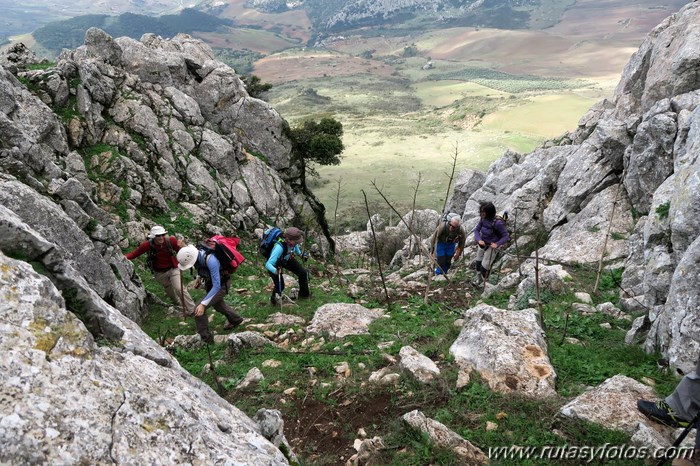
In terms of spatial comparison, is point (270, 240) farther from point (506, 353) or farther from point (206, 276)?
point (506, 353)

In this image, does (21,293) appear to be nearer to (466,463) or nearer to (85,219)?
(466,463)

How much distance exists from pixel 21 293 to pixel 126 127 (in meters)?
17.1

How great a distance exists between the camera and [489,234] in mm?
12781

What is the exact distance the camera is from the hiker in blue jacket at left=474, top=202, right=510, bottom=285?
41.2ft

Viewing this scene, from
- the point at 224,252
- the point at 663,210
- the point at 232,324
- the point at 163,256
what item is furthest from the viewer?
the point at 163,256

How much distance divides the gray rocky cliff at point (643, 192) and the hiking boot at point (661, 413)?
3.94 ft

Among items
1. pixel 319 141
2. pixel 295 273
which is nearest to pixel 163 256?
pixel 295 273

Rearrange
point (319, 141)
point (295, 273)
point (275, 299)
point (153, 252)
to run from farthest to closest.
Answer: point (319, 141), point (275, 299), point (295, 273), point (153, 252)

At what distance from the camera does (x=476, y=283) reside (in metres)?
13.5

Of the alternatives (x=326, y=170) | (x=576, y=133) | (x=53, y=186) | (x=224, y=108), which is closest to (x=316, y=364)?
(x=53, y=186)

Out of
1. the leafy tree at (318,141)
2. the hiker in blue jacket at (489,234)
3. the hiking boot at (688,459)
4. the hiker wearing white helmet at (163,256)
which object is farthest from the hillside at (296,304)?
the leafy tree at (318,141)

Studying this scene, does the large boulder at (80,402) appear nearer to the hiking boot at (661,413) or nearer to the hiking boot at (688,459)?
the hiking boot at (688,459)

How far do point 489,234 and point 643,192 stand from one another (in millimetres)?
5115

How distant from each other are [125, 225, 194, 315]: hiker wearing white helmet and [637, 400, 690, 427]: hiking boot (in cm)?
935
